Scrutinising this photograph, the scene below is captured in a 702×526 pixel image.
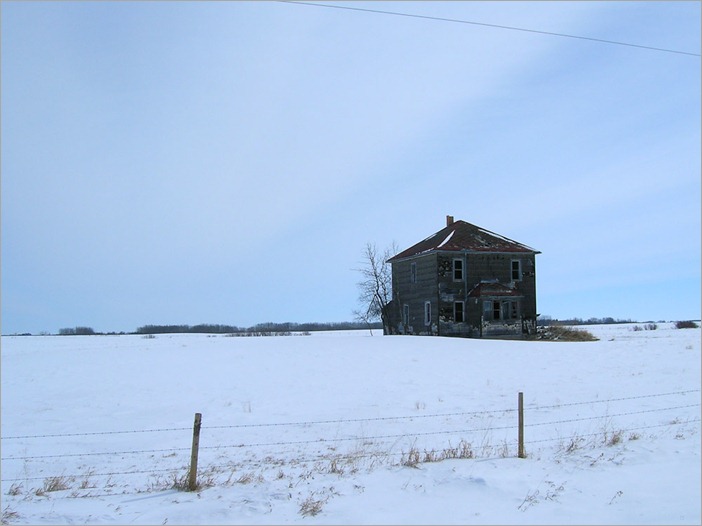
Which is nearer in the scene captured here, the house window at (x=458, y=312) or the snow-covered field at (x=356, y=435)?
the snow-covered field at (x=356, y=435)

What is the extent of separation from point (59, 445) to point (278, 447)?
18.1ft

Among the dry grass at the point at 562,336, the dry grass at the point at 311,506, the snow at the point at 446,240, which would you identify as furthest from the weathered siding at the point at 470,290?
the dry grass at the point at 311,506

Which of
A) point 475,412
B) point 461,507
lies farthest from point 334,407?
point 461,507

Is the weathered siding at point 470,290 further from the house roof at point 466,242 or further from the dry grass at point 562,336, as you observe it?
the dry grass at point 562,336

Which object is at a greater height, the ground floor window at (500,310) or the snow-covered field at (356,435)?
the ground floor window at (500,310)

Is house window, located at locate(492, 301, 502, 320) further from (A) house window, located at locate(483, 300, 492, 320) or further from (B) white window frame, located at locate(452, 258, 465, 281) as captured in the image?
(B) white window frame, located at locate(452, 258, 465, 281)

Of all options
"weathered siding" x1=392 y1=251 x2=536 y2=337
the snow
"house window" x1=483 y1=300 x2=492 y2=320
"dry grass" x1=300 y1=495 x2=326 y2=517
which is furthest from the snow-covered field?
the snow

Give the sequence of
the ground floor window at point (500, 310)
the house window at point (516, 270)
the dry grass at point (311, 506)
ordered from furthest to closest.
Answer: the house window at point (516, 270) < the ground floor window at point (500, 310) < the dry grass at point (311, 506)

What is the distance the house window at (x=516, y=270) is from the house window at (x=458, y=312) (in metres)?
4.49

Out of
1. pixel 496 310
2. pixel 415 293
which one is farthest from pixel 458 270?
pixel 415 293

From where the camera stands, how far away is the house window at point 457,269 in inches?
1519

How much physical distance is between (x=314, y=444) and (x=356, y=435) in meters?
1.37

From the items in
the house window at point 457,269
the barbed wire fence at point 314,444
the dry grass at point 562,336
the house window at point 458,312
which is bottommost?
the barbed wire fence at point 314,444

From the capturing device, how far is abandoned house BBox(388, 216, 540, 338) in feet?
125
